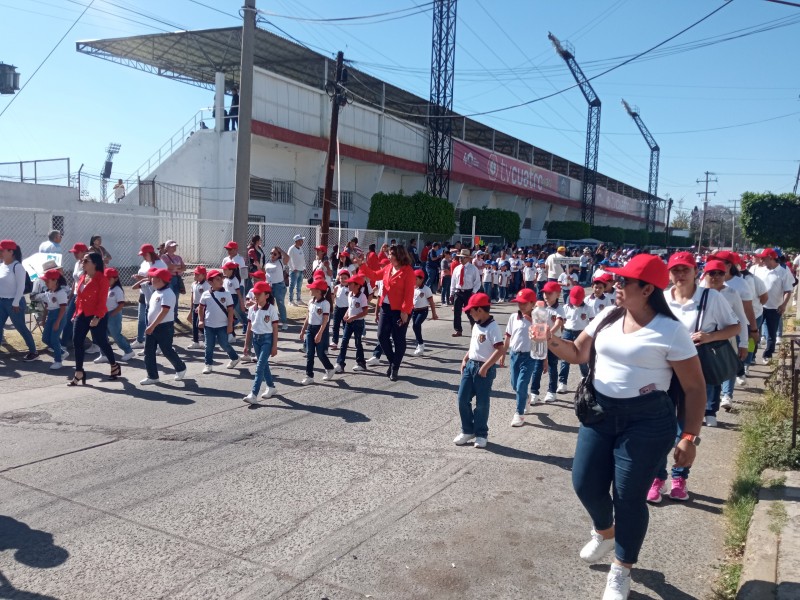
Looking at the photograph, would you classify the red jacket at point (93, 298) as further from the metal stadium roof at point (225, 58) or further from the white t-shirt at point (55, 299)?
the metal stadium roof at point (225, 58)

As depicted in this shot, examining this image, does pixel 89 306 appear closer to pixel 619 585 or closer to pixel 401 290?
pixel 401 290

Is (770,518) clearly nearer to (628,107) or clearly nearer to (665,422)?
(665,422)

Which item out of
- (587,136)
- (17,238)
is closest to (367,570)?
(17,238)

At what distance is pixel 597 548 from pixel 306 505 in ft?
6.81

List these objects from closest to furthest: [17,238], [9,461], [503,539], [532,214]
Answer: [503,539] → [9,461] → [17,238] → [532,214]

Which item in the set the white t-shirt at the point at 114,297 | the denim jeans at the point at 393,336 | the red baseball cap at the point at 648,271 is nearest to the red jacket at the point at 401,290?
the denim jeans at the point at 393,336

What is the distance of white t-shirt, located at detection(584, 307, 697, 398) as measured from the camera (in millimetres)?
3309

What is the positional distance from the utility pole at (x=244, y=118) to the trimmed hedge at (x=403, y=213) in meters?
14.9

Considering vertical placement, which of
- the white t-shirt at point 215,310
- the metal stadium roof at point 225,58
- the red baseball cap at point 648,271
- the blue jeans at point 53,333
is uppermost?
the metal stadium roof at point 225,58

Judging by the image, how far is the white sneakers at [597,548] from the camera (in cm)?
385

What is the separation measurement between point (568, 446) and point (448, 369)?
388cm

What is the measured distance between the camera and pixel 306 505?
15.7ft

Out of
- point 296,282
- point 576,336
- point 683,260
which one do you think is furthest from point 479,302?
point 296,282

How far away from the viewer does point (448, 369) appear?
10.1 m
